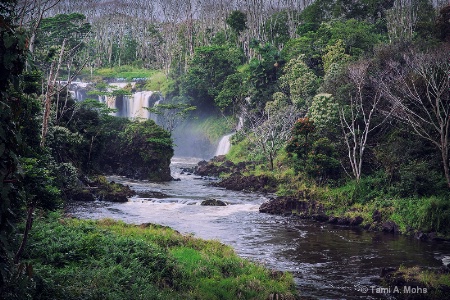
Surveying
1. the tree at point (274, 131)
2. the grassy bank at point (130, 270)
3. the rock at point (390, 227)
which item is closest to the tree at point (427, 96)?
the rock at point (390, 227)

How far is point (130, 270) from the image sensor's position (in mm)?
14086

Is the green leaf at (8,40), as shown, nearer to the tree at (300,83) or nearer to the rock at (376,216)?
the rock at (376,216)

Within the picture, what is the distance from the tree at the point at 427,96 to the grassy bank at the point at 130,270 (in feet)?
52.2

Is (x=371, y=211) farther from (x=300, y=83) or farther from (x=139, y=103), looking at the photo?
(x=139, y=103)

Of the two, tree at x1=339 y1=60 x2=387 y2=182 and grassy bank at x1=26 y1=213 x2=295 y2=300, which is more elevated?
tree at x1=339 y1=60 x2=387 y2=182

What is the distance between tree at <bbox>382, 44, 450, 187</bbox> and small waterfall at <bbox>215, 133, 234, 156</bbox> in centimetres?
2749

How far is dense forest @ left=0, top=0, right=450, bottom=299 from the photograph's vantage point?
11625 mm

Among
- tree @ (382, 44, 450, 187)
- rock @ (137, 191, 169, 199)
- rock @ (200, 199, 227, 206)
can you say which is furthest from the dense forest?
rock @ (200, 199, 227, 206)


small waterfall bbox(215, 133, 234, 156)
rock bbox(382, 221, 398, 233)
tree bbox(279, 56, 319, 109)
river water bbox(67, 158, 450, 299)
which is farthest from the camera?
small waterfall bbox(215, 133, 234, 156)

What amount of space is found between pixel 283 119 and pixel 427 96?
19.0m

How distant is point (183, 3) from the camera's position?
104 meters

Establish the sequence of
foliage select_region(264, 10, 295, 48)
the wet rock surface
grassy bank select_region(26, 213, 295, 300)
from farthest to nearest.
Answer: foliage select_region(264, 10, 295, 48) < the wet rock surface < grassy bank select_region(26, 213, 295, 300)

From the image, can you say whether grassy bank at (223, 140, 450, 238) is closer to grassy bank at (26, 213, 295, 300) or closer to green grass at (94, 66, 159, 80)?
grassy bank at (26, 213, 295, 300)

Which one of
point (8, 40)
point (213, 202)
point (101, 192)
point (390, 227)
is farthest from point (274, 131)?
point (8, 40)
